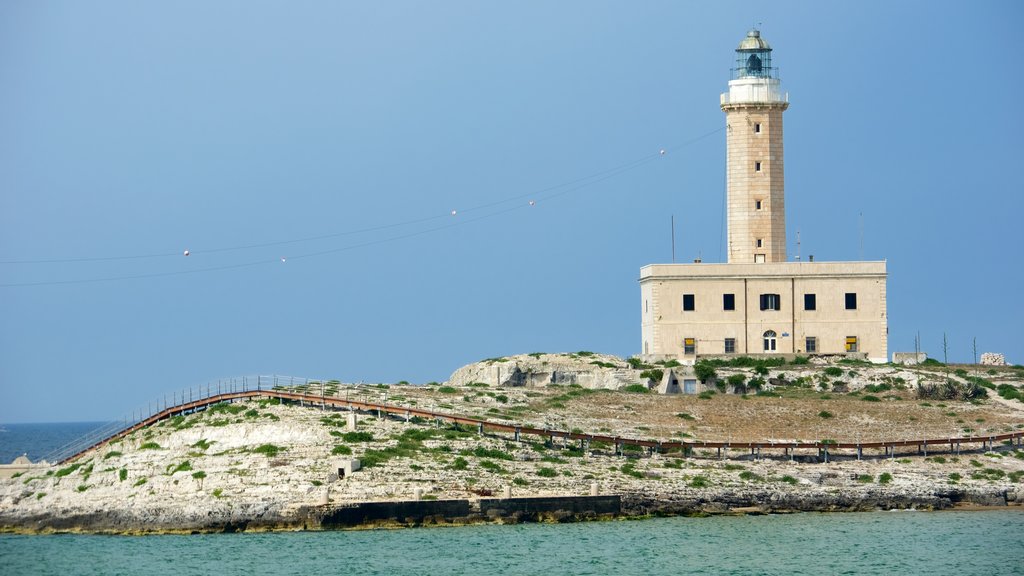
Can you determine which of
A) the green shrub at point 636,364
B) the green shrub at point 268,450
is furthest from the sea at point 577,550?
the green shrub at point 636,364

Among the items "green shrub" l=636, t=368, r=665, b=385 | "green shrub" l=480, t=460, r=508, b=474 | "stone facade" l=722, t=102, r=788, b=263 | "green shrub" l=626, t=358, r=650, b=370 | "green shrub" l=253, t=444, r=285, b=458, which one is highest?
"stone facade" l=722, t=102, r=788, b=263

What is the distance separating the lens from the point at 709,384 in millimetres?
68375

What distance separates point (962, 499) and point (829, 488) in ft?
15.2

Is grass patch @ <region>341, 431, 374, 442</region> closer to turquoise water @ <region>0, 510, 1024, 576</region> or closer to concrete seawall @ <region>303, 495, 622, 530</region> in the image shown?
concrete seawall @ <region>303, 495, 622, 530</region>

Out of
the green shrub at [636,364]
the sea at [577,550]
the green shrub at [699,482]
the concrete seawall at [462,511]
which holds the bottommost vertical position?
the sea at [577,550]

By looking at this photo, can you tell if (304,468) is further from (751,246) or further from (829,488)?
(751,246)

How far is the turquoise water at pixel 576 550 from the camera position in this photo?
42688 mm

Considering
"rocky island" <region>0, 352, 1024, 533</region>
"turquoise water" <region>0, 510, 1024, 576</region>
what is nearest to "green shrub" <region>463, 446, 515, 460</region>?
"rocky island" <region>0, 352, 1024, 533</region>

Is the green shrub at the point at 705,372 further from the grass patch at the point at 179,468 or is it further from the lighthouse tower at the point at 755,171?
the grass patch at the point at 179,468

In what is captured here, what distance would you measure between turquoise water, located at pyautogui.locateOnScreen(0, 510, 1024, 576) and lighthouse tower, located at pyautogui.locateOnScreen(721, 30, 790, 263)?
25.1 meters

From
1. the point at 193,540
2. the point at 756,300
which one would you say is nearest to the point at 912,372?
the point at 756,300

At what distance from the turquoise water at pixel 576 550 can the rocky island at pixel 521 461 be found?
1.14m

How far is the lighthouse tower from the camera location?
74.1 meters

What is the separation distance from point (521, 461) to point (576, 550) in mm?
8628
